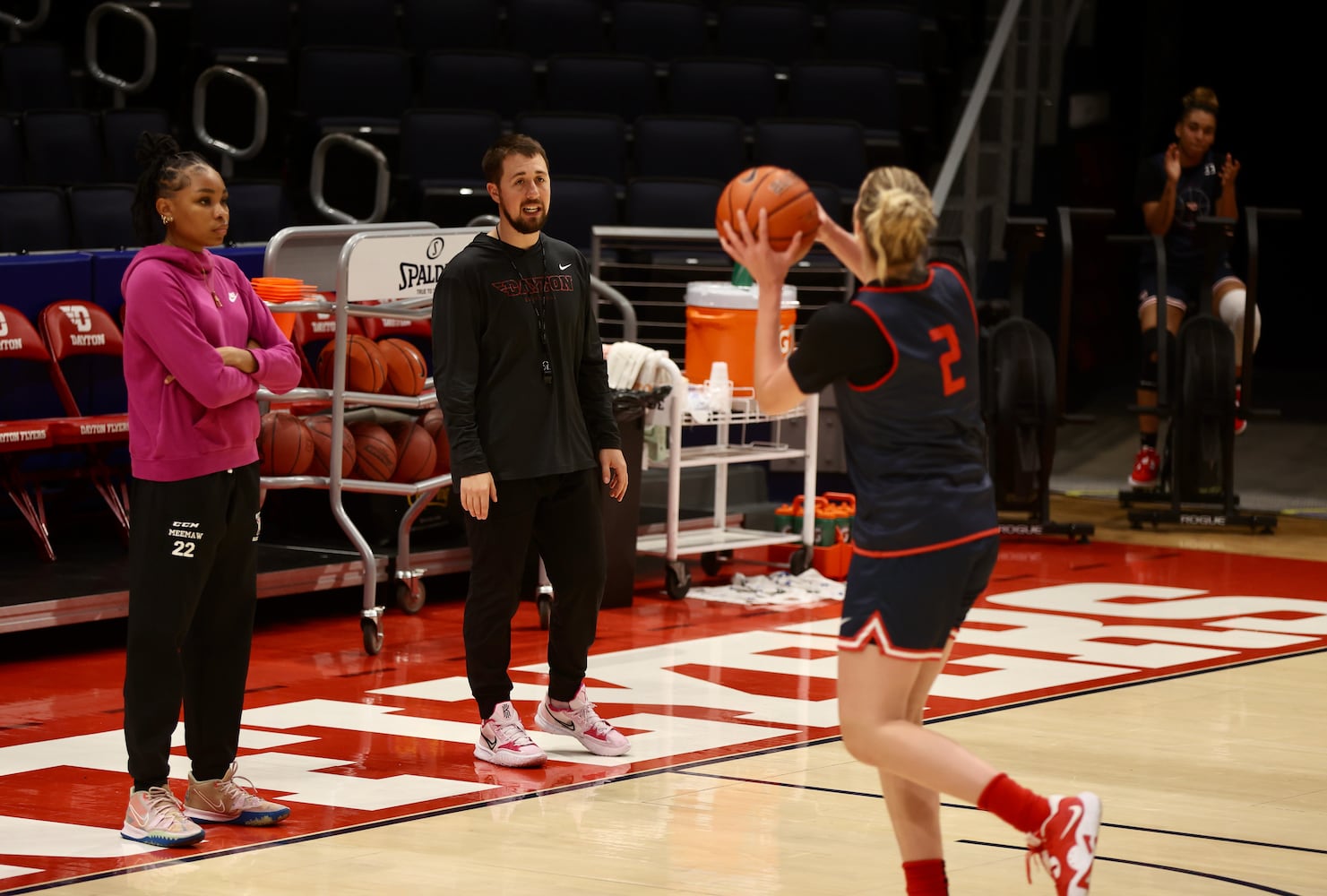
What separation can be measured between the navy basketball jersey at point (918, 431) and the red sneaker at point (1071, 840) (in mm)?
538

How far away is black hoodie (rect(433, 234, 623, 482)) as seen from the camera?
17.7ft

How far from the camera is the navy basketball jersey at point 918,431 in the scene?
3812mm

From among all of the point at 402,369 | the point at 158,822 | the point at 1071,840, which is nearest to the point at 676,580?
the point at 402,369

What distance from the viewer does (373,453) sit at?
774 centimetres

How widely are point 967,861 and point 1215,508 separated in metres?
6.53

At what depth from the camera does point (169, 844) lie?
4590 millimetres

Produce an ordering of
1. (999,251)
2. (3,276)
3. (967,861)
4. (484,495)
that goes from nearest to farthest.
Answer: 1. (967,861)
2. (484,495)
3. (3,276)
4. (999,251)

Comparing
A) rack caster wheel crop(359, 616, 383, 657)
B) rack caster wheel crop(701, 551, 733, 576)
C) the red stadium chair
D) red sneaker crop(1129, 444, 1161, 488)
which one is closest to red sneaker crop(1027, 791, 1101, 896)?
rack caster wheel crop(359, 616, 383, 657)

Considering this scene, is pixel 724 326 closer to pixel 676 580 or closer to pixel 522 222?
pixel 676 580

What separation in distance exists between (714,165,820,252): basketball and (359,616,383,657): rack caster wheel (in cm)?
334

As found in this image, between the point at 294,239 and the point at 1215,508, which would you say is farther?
the point at 1215,508

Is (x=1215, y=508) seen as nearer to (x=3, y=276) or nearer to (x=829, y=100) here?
(x=829, y=100)

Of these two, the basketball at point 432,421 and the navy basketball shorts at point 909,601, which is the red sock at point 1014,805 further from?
the basketball at point 432,421

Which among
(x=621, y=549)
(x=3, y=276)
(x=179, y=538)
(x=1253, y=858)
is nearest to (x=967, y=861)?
(x=1253, y=858)
